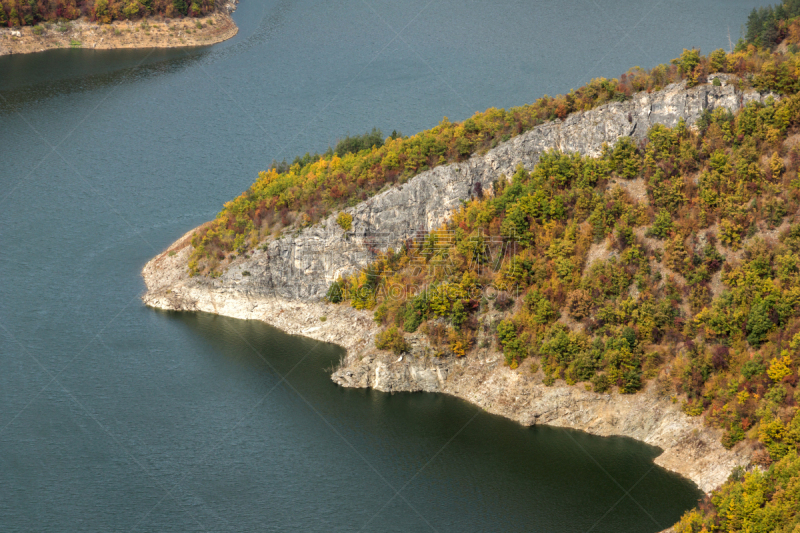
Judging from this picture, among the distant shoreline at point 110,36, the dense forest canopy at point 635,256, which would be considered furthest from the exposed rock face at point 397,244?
the distant shoreline at point 110,36

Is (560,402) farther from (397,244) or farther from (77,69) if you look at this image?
(77,69)

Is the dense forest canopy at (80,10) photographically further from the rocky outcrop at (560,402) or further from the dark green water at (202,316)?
the rocky outcrop at (560,402)

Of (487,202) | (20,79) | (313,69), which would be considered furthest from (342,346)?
(20,79)

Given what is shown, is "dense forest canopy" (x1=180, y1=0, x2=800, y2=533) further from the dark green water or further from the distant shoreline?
the distant shoreline


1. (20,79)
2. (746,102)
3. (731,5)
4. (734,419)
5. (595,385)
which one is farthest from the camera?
(731,5)

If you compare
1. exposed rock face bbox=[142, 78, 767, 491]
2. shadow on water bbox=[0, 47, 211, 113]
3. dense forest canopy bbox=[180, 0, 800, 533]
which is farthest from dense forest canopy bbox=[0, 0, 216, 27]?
dense forest canopy bbox=[180, 0, 800, 533]

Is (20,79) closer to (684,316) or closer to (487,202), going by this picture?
(487,202)

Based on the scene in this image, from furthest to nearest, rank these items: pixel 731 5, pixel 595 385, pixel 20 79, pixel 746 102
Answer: pixel 731 5
pixel 20 79
pixel 746 102
pixel 595 385
